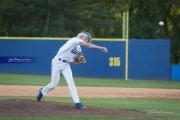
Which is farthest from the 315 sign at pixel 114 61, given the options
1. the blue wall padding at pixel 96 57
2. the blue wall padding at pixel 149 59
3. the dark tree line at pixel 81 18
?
the dark tree line at pixel 81 18

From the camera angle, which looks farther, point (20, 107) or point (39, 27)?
point (39, 27)

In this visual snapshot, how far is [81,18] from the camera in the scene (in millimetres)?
46562

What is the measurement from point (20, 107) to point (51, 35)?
105 feet

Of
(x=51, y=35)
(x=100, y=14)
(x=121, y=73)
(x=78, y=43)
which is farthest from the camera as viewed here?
(x=100, y=14)

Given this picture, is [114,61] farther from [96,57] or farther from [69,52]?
[69,52]

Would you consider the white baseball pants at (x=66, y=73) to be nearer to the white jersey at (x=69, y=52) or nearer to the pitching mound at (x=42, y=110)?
the white jersey at (x=69, y=52)

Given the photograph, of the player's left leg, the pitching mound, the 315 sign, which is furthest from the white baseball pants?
the 315 sign

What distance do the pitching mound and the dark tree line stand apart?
101 ft

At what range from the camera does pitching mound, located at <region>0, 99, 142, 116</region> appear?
1190 centimetres

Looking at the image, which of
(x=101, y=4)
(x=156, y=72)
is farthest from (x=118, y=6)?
(x=156, y=72)

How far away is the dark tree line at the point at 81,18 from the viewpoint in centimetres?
4412

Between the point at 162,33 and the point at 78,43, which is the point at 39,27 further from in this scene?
the point at 78,43

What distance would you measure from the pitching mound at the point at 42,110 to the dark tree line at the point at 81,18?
30699 millimetres

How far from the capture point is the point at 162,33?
152 feet
